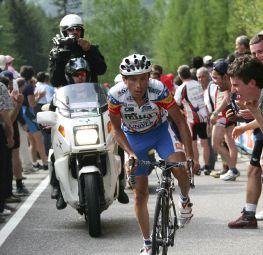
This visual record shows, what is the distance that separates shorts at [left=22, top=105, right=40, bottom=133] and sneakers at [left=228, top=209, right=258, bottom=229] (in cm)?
923

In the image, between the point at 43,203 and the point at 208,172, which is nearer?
the point at 43,203

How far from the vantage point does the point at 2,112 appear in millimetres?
11211

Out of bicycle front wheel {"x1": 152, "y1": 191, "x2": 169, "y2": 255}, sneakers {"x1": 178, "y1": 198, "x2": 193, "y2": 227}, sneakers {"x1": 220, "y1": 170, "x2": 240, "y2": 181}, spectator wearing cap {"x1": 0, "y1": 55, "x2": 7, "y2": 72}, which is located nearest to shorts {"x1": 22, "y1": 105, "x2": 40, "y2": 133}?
spectator wearing cap {"x1": 0, "y1": 55, "x2": 7, "y2": 72}

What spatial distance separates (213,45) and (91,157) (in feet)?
239

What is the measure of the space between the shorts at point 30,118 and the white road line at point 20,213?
10.7ft

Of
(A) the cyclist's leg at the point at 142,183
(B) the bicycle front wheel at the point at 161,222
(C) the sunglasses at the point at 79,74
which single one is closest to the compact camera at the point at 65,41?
(C) the sunglasses at the point at 79,74

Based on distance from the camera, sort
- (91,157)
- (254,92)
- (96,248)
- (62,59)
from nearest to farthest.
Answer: (254,92)
(96,248)
(91,157)
(62,59)

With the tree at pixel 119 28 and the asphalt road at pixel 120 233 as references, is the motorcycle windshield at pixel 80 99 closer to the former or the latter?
the asphalt road at pixel 120 233

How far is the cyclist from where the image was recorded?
7.96 meters

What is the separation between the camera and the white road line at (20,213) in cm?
1000

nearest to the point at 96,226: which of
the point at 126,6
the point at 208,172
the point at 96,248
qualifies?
the point at 96,248

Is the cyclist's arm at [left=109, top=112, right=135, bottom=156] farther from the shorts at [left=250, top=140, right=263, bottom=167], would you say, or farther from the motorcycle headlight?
the shorts at [left=250, top=140, right=263, bottom=167]

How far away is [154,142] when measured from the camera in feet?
27.6

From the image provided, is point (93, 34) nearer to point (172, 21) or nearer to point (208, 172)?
point (172, 21)
